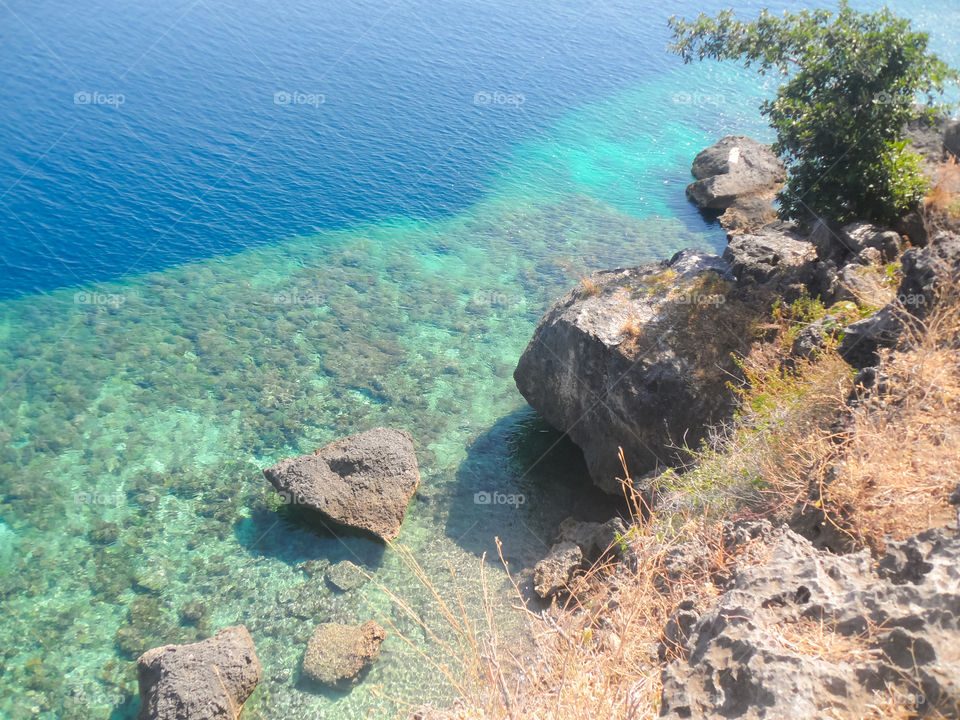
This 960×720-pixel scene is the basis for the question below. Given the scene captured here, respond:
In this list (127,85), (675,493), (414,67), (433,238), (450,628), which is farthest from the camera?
(414,67)

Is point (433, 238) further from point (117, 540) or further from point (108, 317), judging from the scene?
point (117, 540)

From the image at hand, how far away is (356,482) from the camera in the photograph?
516 inches

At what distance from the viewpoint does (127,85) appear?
2794cm

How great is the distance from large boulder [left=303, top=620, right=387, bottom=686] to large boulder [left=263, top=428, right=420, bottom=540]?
1.99 meters

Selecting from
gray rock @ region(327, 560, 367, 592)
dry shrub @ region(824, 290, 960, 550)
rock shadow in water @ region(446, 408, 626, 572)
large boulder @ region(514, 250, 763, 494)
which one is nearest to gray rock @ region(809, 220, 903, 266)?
large boulder @ region(514, 250, 763, 494)

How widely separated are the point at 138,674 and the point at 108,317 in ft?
36.6

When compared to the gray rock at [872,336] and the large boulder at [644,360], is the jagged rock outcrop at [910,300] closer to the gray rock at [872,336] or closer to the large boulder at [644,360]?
the gray rock at [872,336]

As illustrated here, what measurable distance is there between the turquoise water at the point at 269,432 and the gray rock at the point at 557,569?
0.71 m

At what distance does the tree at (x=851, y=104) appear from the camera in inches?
499

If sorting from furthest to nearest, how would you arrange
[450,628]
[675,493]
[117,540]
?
[117,540], [450,628], [675,493]

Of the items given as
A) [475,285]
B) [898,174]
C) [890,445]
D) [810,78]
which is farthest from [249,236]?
[890,445]

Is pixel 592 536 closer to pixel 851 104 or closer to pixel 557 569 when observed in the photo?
pixel 557 569

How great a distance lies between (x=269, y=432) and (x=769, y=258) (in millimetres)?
11457

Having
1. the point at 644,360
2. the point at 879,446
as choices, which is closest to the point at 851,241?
the point at 644,360
